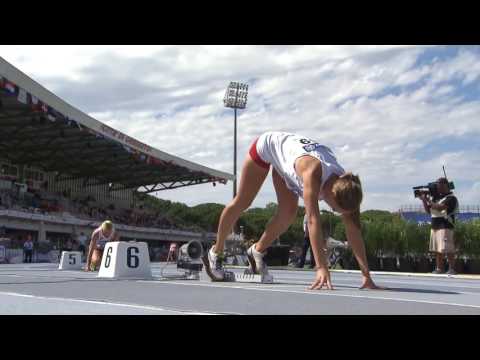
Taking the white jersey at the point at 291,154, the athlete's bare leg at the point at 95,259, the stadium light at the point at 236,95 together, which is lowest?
the athlete's bare leg at the point at 95,259

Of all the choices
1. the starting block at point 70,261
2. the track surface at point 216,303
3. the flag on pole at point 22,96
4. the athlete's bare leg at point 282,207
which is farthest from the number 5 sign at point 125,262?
the flag on pole at point 22,96

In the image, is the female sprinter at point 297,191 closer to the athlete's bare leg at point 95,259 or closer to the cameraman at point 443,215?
the cameraman at point 443,215

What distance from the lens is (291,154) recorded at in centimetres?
573

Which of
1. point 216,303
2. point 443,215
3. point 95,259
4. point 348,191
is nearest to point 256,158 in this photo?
point 348,191

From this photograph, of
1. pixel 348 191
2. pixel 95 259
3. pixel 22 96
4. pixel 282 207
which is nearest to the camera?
pixel 348 191

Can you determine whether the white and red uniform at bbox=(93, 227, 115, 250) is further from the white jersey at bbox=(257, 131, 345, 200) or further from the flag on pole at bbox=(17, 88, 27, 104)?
the flag on pole at bbox=(17, 88, 27, 104)

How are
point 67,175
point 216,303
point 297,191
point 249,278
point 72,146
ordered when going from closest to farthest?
point 216,303 → point 297,191 → point 249,278 → point 72,146 → point 67,175

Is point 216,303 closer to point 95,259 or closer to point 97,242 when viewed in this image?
point 95,259

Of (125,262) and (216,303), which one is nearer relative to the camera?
(216,303)

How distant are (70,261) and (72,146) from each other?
99.3 ft

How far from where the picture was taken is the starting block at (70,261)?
13.9m
